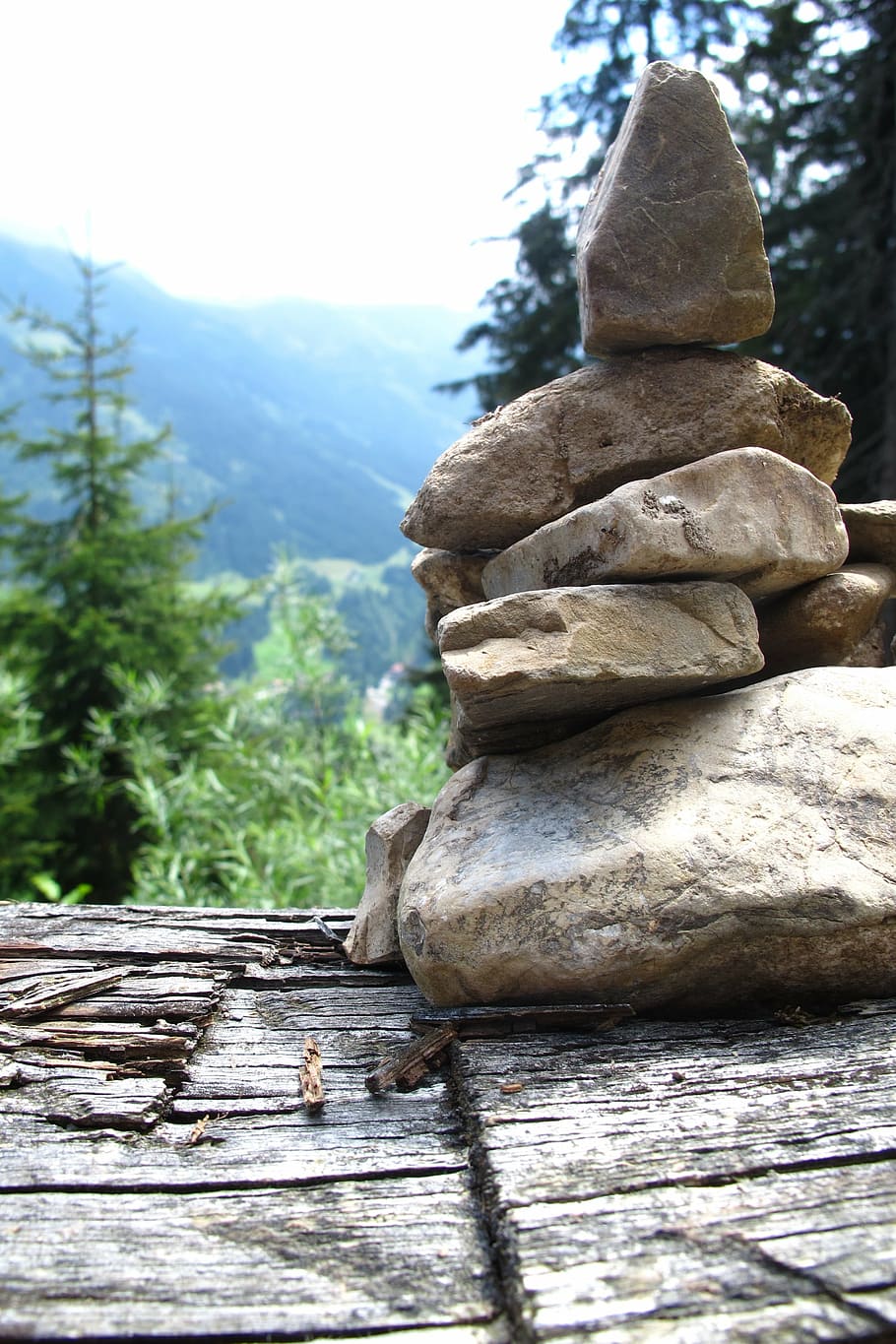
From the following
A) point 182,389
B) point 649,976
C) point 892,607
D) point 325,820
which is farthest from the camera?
point 182,389

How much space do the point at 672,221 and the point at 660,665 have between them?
1453 mm

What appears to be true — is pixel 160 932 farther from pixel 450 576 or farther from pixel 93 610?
pixel 93 610

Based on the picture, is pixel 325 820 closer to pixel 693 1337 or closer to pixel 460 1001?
pixel 460 1001

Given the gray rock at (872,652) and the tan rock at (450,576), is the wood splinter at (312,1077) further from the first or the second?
the gray rock at (872,652)

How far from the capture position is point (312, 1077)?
2.38m

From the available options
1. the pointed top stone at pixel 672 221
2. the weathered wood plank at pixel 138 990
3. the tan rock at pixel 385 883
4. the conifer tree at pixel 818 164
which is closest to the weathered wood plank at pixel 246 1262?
the weathered wood plank at pixel 138 990

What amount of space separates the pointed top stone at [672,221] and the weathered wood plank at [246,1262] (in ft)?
8.49

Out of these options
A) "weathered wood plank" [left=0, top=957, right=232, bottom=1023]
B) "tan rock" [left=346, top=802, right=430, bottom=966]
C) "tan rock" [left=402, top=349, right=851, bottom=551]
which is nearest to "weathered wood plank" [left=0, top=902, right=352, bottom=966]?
"weathered wood plank" [left=0, top=957, right=232, bottom=1023]

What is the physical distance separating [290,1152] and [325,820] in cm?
560

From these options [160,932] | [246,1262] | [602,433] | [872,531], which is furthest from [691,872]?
[160,932]

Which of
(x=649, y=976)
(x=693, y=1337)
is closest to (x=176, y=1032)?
(x=649, y=976)

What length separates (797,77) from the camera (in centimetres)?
948

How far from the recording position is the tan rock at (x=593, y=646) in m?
2.55

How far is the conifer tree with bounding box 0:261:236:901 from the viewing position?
10469mm
